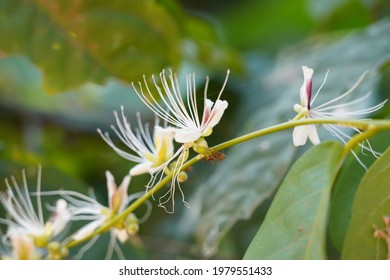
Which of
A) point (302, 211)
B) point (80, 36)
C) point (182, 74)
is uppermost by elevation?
point (182, 74)

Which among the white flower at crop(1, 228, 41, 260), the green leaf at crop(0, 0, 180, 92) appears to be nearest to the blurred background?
the green leaf at crop(0, 0, 180, 92)

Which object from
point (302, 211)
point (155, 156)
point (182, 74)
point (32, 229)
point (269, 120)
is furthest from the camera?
point (182, 74)

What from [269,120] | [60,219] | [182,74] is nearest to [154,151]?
[60,219]

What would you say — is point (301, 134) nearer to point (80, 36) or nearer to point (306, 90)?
point (306, 90)

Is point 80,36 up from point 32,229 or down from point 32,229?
up

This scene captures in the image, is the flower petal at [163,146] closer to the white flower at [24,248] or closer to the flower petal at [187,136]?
the flower petal at [187,136]

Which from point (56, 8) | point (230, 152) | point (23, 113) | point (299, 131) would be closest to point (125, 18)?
point (56, 8)

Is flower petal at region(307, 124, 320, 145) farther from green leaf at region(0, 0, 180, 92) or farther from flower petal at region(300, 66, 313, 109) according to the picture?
green leaf at region(0, 0, 180, 92)
